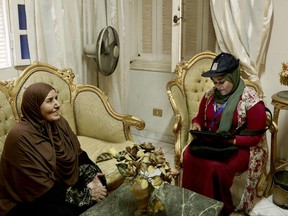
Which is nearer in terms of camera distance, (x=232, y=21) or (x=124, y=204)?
(x=124, y=204)

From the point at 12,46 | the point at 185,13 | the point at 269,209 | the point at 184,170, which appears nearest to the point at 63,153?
the point at 184,170

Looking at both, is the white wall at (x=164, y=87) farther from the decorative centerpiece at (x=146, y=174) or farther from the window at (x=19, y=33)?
the decorative centerpiece at (x=146, y=174)

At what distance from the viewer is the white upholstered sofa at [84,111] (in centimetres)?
217

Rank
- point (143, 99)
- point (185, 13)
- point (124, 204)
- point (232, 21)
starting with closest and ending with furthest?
point (124, 204), point (232, 21), point (185, 13), point (143, 99)

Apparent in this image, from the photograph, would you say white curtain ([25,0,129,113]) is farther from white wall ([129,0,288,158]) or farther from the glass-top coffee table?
the glass-top coffee table

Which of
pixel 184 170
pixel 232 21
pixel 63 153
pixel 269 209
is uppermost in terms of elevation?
pixel 232 21

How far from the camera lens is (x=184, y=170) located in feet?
7.38

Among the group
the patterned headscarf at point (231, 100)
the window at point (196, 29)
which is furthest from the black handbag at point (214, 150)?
the window at point (196, 29)

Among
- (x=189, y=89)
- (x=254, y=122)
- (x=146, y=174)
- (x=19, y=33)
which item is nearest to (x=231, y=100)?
(x=254, y=122)

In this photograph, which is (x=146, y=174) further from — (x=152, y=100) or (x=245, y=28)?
(x=152, y=100)

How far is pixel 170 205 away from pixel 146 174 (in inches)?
11.2

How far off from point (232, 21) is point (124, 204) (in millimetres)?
1965

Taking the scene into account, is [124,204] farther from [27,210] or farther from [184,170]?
[184,170]

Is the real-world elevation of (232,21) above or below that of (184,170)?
above
